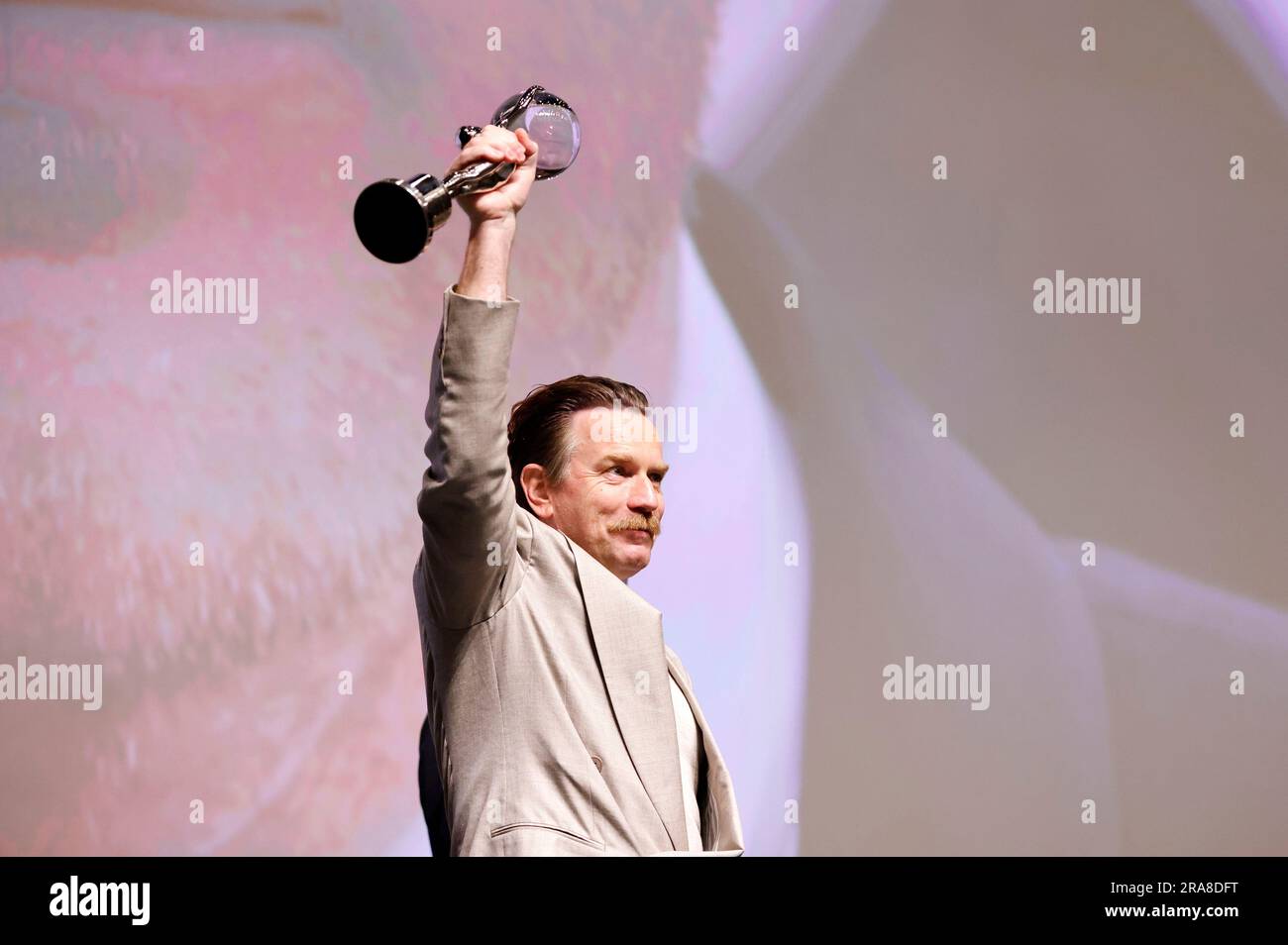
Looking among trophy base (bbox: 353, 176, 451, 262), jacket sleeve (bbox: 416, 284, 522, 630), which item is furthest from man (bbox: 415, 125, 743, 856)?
trophy base (bbox: 353, 176, 451, 262)

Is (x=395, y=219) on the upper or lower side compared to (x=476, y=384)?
upper

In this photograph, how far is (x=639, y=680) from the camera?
1387 millimetres

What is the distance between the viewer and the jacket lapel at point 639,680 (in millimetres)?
1337

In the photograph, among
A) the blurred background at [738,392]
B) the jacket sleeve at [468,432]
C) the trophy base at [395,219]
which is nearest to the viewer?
the trophy base at [395,219]

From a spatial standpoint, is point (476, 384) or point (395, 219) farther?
point (476, 384)

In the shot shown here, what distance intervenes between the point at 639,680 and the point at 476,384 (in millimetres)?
379

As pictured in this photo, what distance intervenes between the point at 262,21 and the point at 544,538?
1.67 m

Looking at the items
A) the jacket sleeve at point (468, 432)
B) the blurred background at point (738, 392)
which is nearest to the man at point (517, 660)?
the jacket sleeve at point (468, 432)

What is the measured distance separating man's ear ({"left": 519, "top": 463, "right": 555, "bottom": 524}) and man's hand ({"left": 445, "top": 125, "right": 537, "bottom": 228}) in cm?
48

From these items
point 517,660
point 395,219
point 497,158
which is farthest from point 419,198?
point 517,660

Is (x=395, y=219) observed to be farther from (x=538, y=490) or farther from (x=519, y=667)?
(x=538, y=490)

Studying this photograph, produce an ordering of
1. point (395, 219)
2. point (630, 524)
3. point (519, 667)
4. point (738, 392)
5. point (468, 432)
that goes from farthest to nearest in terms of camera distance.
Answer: point (738, 392) < point (630, 524) < point (519, 667) < point (468, 432) < point (395, 219)

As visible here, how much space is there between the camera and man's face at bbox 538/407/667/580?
1606 millimetres

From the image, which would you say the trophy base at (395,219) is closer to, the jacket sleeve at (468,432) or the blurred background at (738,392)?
the jacket sleeve at (468,432)
